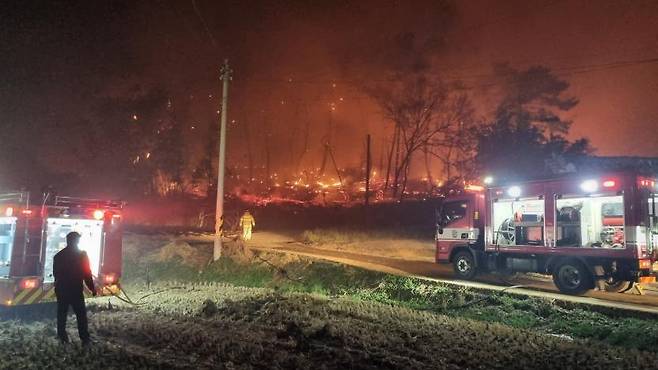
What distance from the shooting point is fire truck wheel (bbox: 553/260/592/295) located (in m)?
12.9

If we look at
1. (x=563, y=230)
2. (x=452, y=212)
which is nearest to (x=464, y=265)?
(x=452, y=212)

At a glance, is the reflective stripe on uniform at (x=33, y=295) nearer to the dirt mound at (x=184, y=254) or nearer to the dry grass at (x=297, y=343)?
the dry grass at (x=297, y=343)

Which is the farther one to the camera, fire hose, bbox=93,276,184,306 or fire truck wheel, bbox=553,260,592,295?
fire truck wheel, bbox=553,260,592,295

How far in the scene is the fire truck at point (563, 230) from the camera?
1223 centimetres

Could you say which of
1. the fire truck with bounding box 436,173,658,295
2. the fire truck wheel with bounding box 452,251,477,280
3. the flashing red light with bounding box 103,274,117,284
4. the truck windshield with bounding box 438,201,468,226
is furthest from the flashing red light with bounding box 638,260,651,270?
the flashing red light with bounding box 103,274,117,284

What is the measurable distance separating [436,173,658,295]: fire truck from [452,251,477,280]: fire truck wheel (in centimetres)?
3

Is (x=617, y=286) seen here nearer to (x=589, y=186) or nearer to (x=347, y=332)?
(x=589, y=186)

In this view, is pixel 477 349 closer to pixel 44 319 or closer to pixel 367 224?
pixel 44 319

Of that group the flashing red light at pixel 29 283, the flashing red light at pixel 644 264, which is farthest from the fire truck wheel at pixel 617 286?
the flashing red light at pixel 29 283

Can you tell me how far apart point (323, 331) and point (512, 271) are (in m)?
8.30

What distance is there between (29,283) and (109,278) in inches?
68.7

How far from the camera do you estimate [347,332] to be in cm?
889

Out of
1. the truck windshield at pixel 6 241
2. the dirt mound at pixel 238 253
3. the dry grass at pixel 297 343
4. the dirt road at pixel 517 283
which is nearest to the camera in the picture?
the dry grass at pixel 297 343

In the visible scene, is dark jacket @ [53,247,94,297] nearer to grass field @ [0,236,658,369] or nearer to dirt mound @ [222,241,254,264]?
grass field @ [0,236,658,369]
